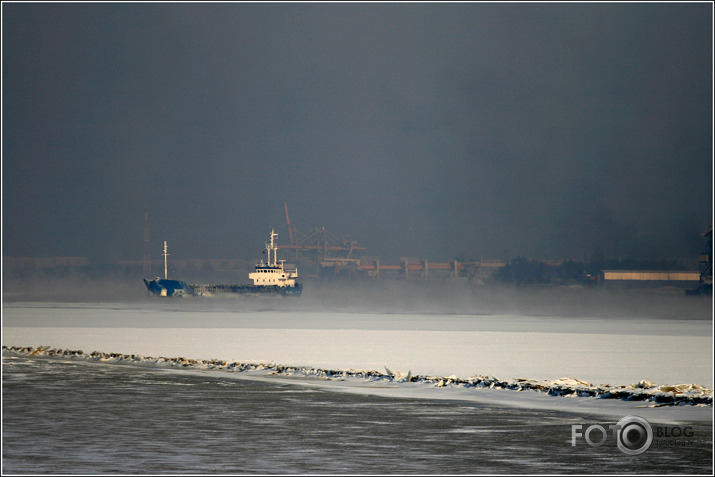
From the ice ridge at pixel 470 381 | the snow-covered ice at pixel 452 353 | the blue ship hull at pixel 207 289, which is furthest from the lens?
the blue ship hull at pixel 207 289

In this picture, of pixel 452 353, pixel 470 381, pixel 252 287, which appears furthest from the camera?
pixel 252 287

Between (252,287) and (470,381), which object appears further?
(252,287)

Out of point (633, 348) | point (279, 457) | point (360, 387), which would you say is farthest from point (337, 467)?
point (633, 348)

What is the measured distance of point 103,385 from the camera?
23469 millimetres

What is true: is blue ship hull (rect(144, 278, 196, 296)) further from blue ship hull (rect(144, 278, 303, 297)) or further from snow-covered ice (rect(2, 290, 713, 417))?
snow-covered ice (rect(2, 290, 713, 417))

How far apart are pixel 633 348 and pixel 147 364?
19.5 metres

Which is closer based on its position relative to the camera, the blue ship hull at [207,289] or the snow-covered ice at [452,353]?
the snow-covered ice at [452,353]

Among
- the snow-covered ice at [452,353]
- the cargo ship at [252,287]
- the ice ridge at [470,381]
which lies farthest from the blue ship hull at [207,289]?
the ice ridge at [470,381]

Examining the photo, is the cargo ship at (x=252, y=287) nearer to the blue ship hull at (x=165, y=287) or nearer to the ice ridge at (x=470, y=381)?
the blue ship hull at (x=165, y=287)

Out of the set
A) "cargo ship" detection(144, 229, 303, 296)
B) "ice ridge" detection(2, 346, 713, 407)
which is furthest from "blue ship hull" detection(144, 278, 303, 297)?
"ice ridge" detection(2, 346, 713, 407)

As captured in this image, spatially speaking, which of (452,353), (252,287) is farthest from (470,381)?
(252,287)

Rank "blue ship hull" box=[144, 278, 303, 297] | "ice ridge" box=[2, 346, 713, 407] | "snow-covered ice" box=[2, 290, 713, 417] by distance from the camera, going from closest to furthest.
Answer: "ice ridge" box=[2, 346, 713, 407]
"snow-covered ice" box=[2, 290, 713, 417]
"blue ship hull" box=[144, 278, 303, 297]

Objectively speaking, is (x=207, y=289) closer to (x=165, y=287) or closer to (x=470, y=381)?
(x=165, y=287)

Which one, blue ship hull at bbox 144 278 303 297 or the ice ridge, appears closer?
the ice ridge
